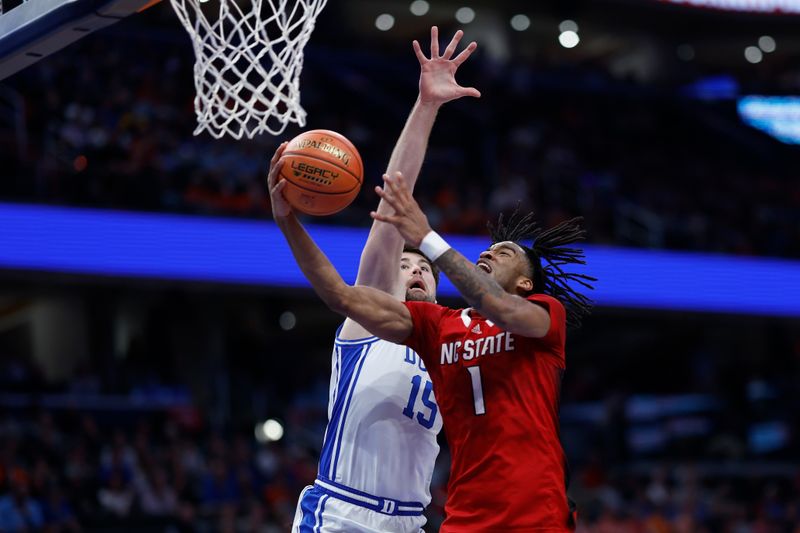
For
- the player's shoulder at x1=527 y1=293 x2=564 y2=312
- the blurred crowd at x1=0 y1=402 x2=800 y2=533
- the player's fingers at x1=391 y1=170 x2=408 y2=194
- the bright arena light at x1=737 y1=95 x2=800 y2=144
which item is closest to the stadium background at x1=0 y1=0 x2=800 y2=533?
the blurred crowd at x1=0 y1=402 x2=800 y2=533

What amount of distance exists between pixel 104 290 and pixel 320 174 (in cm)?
1525

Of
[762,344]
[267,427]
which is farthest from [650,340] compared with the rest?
[267,427]

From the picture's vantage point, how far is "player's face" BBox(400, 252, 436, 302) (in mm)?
5445

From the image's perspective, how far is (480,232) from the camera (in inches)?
631

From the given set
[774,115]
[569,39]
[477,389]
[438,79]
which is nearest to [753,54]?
[774,115]

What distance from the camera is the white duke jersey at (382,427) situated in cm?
512

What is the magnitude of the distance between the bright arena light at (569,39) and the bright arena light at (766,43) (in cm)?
424

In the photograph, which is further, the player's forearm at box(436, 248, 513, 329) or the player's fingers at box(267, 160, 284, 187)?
the player's fingers at box(267, 160, 284, 187)

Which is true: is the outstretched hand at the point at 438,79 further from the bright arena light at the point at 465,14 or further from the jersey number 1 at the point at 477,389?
the bright arena light at the point at 465,14

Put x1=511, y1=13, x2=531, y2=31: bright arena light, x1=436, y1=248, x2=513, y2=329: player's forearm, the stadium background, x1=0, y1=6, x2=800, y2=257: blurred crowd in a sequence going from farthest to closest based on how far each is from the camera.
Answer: x1=511, y1=13, x2=531, y2=31: bright arena light < x1=0, y1=6, x2=800, y2=257: blurred crowd < the stadium background < x1=436, y1=248, x2=513, y2=329: player's forearm

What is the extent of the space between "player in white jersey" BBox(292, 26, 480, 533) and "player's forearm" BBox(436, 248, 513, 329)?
2.86 ft

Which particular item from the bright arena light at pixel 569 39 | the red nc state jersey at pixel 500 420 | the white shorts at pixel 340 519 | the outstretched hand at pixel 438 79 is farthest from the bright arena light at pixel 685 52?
the red nc state jersey at pixel 500 420

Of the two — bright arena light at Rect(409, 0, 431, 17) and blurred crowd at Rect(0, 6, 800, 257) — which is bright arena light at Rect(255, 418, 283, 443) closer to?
blurred crowd at Rect(0, 6, 800, 257)

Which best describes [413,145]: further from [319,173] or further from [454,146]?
[454,146]
